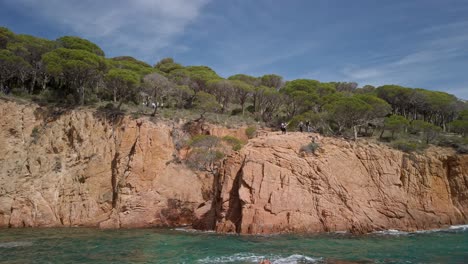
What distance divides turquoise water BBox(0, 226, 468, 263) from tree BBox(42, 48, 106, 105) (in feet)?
54.5

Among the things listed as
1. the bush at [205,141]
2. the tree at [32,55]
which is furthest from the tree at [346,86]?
the tree at [32,55]

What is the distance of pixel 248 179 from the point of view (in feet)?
76.9

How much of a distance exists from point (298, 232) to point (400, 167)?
1030 centimetres

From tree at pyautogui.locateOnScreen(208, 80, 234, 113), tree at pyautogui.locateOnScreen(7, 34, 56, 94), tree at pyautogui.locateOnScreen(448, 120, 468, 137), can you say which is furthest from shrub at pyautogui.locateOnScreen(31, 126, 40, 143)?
tree at pyautogui.locateOnScreen(448, 120, 468, 137)

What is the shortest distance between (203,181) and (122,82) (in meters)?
15.2

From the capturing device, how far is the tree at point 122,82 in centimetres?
3847

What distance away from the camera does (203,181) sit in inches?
1271

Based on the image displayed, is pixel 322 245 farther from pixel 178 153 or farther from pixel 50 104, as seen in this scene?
pixel 50 104

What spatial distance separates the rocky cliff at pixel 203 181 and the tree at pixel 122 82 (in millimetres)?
5791

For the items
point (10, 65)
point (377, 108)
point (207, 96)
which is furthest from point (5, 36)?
point (377, 108)

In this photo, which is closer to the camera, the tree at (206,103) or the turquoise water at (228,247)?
the turquoise water at (228,247)

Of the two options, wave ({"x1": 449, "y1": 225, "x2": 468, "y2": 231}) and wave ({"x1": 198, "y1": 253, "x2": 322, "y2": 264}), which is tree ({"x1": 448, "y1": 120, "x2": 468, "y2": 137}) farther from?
wave ({"x1": 198, "y1": 253, "x2": 322, "y2": 264})

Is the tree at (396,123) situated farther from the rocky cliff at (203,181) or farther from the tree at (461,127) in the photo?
the rocky cliff at (203,181)

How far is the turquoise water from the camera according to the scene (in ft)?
50.9
